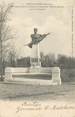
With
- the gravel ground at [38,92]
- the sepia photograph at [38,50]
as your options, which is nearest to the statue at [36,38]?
the sepia photograph at [38,50]

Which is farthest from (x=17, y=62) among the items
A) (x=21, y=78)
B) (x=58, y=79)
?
(x=58, y=79)

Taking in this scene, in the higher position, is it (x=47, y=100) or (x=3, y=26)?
(x=3, y=26)

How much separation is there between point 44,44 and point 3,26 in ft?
0.55

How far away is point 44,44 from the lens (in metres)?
1.39

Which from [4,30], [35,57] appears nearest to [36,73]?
[35,57]

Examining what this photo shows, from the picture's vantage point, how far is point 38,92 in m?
1.35

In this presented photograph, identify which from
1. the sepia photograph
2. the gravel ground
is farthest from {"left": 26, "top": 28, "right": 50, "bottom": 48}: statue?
the gravel ground

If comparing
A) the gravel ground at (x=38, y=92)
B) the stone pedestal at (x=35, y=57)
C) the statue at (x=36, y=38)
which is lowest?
the gravel ground at (x=38, y=92)

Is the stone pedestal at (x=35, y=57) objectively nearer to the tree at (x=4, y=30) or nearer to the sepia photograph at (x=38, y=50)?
the sepia photograph at (x=38, y=50)

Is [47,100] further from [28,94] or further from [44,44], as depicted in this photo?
[44,44]

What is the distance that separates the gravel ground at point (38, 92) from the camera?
1.34 metres

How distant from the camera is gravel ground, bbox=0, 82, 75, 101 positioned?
1.34 m

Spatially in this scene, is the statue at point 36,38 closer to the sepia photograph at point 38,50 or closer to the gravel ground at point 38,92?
the sepia photograph at point 38,50

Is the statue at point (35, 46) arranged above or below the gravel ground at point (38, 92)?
above
